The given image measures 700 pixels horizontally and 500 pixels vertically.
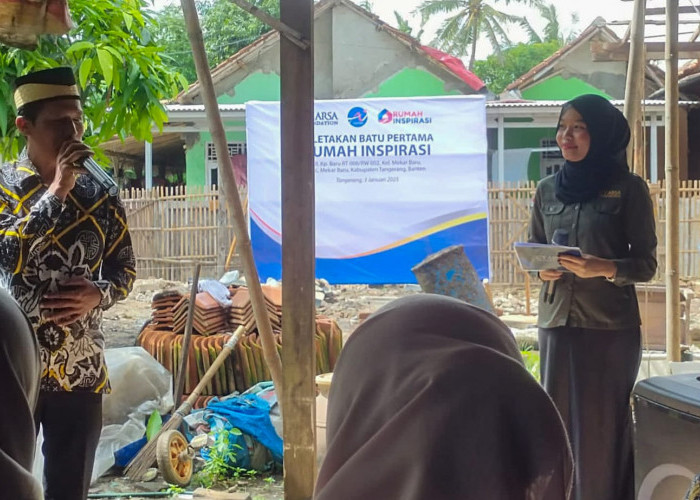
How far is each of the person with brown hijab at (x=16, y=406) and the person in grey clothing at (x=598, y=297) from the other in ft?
7.37

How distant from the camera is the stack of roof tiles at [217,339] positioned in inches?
220

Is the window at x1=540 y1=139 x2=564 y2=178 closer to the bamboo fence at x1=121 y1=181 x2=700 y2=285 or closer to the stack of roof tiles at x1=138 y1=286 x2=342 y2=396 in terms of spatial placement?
the bamboo fence at x1=121 y1=181 x2=700 y2=285

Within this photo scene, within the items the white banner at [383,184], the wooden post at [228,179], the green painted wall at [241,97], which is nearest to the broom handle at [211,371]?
the wooden post at [228,179]

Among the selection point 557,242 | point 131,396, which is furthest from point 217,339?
point 557,242

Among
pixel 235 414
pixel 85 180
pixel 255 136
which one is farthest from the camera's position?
pixel 255 136

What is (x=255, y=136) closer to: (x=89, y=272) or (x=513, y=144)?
(x=89, y=272)

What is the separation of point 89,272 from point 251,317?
3327 millimetres

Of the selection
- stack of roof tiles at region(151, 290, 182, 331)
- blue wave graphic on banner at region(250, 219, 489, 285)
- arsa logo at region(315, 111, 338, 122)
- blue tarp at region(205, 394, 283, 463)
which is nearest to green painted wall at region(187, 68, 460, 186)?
arsa logo at region(315, 111, 338, 122)

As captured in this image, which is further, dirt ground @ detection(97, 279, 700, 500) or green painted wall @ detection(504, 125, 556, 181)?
green painted wall @ detection(504, 125, 556, 181)

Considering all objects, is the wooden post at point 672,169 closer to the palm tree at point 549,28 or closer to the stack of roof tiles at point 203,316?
the stack of roof tiles at point 203,316

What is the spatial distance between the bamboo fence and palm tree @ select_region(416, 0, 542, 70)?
1393 centimetres

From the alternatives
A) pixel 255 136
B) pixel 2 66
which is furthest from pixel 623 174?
pixel 255 136

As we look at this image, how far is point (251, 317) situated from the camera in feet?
19.1

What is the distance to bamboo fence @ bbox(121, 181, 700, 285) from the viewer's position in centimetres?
1235
